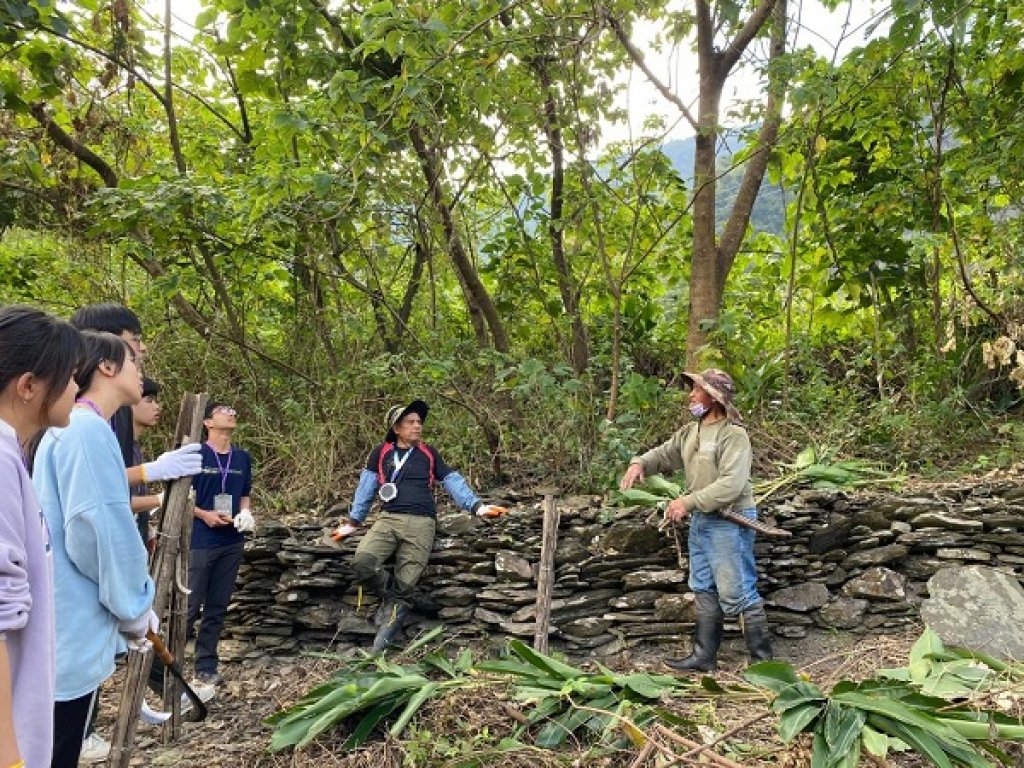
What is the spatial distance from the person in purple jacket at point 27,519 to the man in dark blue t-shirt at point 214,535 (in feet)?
10.8

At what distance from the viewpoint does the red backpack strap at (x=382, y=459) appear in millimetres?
5711

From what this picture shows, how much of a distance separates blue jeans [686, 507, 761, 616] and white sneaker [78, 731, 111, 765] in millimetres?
3398

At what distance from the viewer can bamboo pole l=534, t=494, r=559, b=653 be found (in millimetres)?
5254

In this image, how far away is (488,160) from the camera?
7.22m

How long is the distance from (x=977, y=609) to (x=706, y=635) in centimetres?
167

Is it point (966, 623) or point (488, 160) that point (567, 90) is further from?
point (966, 623)

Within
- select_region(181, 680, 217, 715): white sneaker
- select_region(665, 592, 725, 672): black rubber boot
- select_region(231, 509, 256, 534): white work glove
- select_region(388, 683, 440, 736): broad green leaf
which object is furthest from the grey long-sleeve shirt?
select_region(181, 680, 217, 715): white sneaker

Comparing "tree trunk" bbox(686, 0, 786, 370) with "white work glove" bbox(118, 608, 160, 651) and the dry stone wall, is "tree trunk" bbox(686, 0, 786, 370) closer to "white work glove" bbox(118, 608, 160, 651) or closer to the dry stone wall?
the dry stone wall

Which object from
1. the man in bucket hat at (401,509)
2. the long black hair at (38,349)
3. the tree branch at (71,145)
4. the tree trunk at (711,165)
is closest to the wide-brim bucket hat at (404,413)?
the man in bucket hat at (401,509)

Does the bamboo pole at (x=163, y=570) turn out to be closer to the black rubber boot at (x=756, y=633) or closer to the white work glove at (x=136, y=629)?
the white work glove at (x=136, y=629)

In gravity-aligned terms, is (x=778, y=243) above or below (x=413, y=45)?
below

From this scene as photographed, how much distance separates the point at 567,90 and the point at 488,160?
918 mm

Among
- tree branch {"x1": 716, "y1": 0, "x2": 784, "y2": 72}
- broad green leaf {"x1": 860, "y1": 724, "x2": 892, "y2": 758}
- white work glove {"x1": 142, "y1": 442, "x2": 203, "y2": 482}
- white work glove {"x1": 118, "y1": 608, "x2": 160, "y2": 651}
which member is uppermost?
tree branch {"x1": 716, "y1": 0, "x2": 784, "y2": 72}

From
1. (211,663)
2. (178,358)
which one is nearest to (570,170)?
(178,358)
